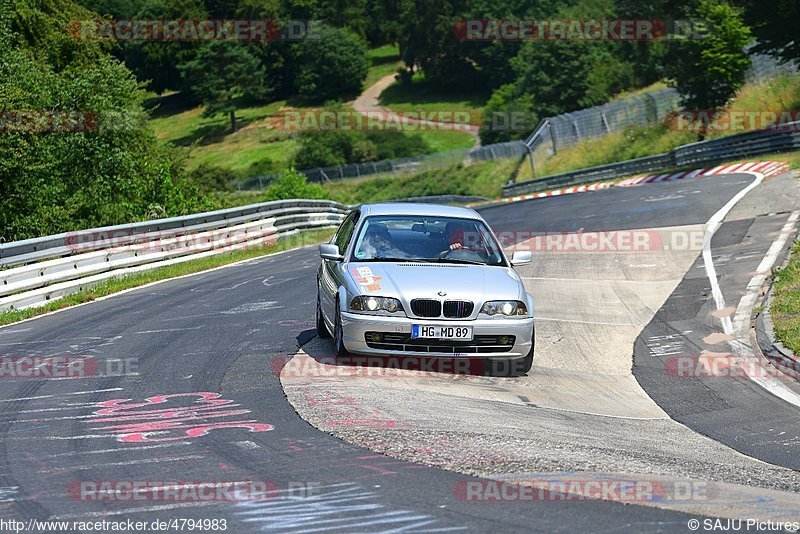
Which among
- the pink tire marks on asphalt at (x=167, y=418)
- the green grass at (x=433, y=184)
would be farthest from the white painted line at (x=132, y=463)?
the green grass at (x=433, y=184)

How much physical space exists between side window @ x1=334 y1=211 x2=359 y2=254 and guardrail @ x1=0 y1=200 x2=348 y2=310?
19.6 ft

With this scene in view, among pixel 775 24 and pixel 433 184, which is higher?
pixel 775 24

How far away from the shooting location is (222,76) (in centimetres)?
10169

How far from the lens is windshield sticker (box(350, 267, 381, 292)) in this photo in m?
10.2

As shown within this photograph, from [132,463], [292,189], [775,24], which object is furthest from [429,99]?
[132,463]

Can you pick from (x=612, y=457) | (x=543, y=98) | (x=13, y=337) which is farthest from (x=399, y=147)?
(x=612, y=457)

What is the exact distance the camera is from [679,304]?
15312 mm

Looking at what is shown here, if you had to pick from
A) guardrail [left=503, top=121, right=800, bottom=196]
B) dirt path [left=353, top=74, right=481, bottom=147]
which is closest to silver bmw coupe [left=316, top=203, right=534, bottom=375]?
guardrail [left=503, top=121, right=800, bottom=196]

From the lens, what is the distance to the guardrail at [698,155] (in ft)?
120

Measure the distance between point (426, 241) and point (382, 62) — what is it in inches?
4736

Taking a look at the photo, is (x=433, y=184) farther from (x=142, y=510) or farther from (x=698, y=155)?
(x=142, y=510)

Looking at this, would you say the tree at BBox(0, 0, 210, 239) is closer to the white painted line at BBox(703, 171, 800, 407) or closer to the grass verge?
the white painted line at BBox(703, 171, 800, 407)

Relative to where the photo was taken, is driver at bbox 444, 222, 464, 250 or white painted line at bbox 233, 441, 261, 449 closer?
white painted line at bbox 233, 441, 261, 449

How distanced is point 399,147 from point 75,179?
60035mm
